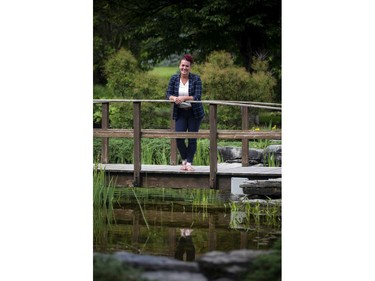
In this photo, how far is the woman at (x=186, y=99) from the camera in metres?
9.59

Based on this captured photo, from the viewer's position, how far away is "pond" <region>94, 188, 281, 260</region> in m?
7.50

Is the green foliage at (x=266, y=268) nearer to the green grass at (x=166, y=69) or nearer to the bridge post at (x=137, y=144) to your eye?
the bridge post at (x=137, y=144)

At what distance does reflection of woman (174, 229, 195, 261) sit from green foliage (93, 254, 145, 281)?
1.94ft

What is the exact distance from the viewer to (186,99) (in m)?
9.63

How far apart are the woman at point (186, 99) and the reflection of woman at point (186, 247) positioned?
176 centimetres

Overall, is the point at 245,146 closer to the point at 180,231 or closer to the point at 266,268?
the point at 180,231

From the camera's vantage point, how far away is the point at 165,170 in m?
9.92

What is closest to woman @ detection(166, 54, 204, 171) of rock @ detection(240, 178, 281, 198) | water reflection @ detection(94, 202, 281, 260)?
water reflection @ detection(94, 202, 281, 260)
